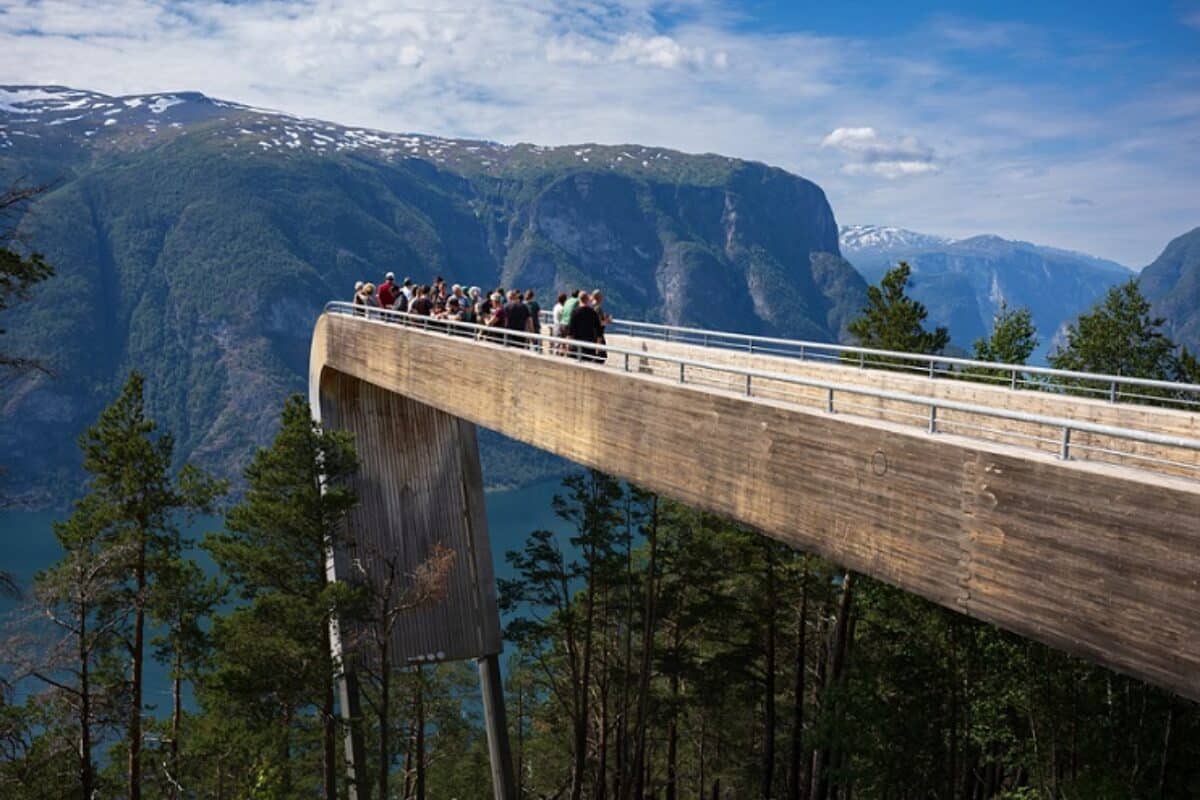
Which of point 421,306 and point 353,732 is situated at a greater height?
point 421,306

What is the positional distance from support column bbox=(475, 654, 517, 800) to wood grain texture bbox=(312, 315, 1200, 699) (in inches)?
460

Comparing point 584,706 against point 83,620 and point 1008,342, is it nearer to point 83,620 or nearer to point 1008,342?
point 83,620

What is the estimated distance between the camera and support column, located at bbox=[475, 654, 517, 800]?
65.1 ft

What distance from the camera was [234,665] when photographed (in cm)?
1725

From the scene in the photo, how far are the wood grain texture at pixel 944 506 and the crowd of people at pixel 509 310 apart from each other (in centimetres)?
146

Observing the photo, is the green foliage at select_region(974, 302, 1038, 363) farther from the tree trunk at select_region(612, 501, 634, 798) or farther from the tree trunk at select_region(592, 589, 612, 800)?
the tree trunk at select_region(592, 589, 612, 800)

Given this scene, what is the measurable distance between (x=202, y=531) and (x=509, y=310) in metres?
125

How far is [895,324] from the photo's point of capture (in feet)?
71.9

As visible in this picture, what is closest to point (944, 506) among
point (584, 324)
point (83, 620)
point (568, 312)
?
point (584, 324)

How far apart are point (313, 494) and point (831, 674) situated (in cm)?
1027

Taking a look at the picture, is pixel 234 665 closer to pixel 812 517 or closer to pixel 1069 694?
pixel 812 517

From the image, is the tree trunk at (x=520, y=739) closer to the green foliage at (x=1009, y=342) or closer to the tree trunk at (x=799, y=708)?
the tree trunk at (x=799, y=708)

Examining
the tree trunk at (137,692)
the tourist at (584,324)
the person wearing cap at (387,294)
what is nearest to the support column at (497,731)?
the tree trunk at (137,692)

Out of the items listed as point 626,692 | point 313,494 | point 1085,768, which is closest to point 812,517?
point 313,494
